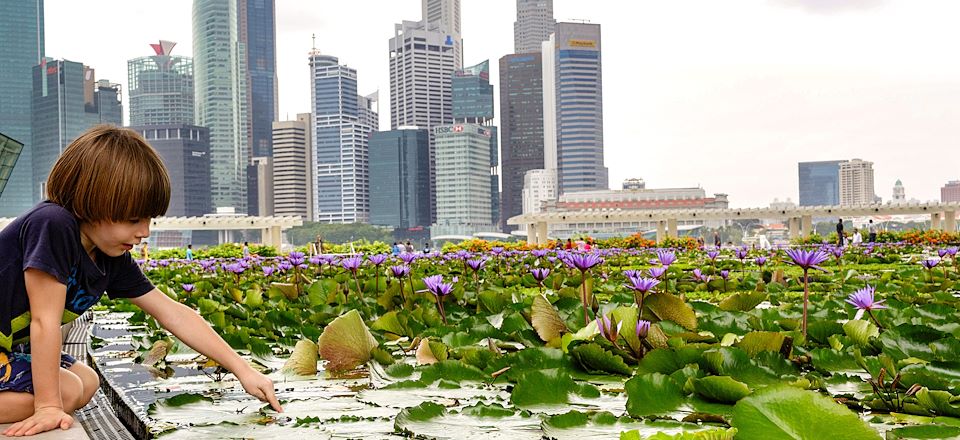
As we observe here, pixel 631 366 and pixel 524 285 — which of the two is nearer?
pixel 631 366

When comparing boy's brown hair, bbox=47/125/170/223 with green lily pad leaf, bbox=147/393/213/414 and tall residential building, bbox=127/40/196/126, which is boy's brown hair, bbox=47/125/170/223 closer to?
green lily pad leaf, bbox=147/393/213/414

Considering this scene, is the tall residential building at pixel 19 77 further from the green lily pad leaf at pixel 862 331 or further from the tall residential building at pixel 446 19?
the green lily pad leaf at pixel 862 331

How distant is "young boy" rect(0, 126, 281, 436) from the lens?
5.34 feet

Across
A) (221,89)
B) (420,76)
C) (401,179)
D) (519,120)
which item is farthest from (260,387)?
(420,76)

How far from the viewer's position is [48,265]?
1.62 m

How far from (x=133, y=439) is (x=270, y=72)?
647 feet

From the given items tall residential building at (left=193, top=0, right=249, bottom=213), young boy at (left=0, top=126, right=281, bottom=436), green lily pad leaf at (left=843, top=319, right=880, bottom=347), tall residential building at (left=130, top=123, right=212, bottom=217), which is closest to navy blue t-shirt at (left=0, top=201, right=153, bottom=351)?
young boy at (left=0, top=126, right=281, bottom=436)

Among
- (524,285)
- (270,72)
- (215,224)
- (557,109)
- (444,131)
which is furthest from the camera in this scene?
(270,72)

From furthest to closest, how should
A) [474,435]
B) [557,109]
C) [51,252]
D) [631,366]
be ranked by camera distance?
[557,109]
[631,366]
[51,252]
[474,435]

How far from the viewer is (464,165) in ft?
470

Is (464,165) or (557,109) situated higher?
(557,109)

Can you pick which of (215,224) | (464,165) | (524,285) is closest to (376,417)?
(524,285)

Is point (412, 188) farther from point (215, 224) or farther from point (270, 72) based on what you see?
point (215, 224)

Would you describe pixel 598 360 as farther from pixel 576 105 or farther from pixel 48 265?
pixel 576 105
